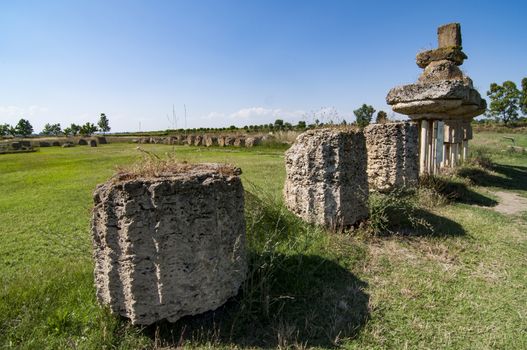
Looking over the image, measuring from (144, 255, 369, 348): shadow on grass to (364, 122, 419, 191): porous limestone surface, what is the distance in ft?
12.5

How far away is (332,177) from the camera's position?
514 cm

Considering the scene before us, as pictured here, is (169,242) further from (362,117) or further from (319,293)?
(362,117)

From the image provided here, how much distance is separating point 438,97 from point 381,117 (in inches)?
50.7

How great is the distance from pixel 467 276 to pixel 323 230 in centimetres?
191

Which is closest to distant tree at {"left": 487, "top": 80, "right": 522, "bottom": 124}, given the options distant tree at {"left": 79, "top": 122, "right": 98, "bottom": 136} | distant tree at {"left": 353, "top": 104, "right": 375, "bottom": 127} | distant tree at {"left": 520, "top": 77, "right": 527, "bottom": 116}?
distant tree at {"left": 520, "top": 77, "right": 527, "bottom": 116}

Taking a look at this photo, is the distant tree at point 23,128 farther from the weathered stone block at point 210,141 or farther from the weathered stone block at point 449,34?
the weathered stone block at point 449,34

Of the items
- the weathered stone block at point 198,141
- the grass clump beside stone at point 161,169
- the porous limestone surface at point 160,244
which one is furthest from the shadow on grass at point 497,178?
the weathered stone block at point 198,141

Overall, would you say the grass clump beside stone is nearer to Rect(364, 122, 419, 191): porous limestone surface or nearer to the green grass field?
the green grass field

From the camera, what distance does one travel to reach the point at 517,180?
33.2ft

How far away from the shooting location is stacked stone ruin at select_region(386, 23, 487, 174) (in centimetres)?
778

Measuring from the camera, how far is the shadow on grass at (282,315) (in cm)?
305

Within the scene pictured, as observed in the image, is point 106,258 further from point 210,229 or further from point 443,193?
point 443,193

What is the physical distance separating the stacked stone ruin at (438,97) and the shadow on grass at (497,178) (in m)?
1.04

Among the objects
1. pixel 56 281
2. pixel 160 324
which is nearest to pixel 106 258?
pixel 160 324
